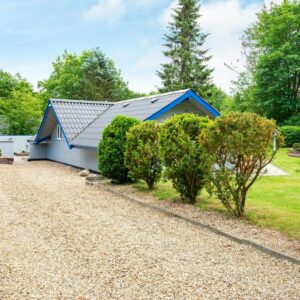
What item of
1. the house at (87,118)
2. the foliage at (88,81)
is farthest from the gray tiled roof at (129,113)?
the foliage at (88,81)

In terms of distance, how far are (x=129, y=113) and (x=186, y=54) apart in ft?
75.8

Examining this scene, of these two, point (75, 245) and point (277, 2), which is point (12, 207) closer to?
point (75, 245)

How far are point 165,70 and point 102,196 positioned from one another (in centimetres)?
3026

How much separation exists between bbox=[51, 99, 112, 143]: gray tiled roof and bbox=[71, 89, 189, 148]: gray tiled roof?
2.51 ft

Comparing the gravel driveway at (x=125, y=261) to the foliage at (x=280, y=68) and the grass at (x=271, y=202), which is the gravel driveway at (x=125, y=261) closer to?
the grass at (x=271, y=202)

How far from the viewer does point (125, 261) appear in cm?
558

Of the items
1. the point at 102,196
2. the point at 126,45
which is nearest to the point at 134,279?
the point at 102,196

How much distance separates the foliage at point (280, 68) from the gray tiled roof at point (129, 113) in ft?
56.3

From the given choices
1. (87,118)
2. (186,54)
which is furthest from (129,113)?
(186,54)

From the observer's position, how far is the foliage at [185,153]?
30.6 ft

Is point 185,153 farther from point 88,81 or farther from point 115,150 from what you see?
point 88,81

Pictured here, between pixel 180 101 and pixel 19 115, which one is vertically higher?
pixel 19 115

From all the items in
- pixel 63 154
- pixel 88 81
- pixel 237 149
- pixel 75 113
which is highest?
pixel 88 81

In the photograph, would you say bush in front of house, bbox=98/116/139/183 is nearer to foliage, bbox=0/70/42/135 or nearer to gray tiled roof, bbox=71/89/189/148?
gray tiled roof, bbox=71/89/189/148
